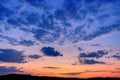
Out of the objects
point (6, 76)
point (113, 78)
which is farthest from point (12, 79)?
point (113, 78)

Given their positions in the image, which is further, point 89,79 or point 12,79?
point 89,79

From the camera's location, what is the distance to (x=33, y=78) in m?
68.9

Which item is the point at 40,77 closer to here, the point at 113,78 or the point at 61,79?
the point at 61,79

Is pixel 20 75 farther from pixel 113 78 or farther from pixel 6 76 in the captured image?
pixel 113 78

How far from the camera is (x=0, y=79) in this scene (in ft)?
214

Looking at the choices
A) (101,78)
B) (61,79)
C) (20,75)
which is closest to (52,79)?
(61,79)

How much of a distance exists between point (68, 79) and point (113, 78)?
36.8ft

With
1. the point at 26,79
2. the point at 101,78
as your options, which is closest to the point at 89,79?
the point at 101,78

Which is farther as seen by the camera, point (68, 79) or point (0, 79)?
point (68, 79)

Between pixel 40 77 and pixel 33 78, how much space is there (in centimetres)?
208

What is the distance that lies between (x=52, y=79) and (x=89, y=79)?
9709 millimetres

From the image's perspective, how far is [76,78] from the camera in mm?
71938

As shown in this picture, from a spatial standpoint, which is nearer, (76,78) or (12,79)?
(12,79)

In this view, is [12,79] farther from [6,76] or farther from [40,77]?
[40,77]
